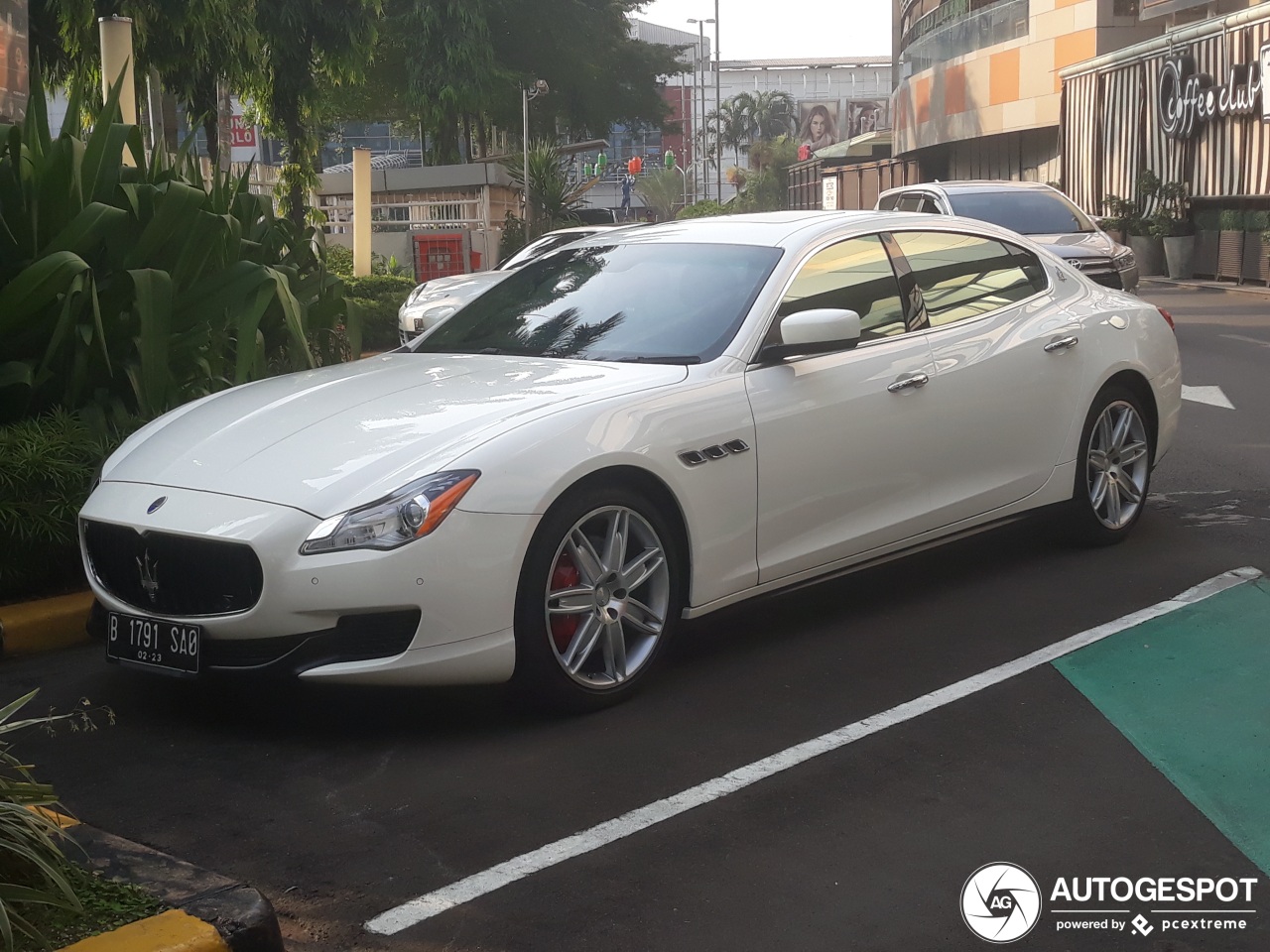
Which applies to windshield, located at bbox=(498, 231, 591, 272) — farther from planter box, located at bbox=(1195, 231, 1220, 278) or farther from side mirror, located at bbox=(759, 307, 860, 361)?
planter box, located at bbox=(1195, 231, 1220, 278)

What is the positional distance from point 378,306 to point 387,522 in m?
15.7

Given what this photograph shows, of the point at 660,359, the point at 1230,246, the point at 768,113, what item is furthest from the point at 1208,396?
the point at 768,113

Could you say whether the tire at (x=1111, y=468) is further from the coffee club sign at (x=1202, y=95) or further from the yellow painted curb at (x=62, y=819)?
the coffee club sign at (x=1202, y=95)

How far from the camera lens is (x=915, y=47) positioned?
5044 centimetres

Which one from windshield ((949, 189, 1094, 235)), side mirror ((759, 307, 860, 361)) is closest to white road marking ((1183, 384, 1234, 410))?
windshield ((949, 189, 1094, 235))

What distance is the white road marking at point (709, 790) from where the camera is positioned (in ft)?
11.8

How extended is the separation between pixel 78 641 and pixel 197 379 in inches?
69.5

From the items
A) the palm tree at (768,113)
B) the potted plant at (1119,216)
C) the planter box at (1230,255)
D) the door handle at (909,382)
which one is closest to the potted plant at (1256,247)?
the planter box at (1230,255)

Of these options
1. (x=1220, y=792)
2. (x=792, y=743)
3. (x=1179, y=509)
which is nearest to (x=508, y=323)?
(x=792, y=743)

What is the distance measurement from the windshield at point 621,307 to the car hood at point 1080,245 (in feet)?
32.2

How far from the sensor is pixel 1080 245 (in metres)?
15.6

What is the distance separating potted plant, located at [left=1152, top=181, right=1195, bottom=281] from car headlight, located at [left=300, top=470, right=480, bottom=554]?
2744cm

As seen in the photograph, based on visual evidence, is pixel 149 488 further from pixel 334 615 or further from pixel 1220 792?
pixel 1220 792

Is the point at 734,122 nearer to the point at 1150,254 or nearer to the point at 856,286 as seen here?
the point at 1150,254
